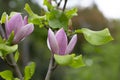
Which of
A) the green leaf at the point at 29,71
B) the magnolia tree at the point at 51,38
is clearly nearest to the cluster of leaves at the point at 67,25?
the magnolia tree at the point at 51,38

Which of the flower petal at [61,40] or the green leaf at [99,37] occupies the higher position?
the flower petal at [61,40]

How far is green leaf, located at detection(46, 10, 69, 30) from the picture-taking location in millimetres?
964

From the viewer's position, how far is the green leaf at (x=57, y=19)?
96 centimetres

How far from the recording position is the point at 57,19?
3.22 ft

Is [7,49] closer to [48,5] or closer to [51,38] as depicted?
[51,38]

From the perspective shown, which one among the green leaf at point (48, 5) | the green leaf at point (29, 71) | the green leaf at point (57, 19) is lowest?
the green leaf at point (29, 71)

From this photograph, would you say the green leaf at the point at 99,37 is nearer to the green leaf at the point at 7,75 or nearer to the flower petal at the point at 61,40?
the flower petal at the point at 61,40

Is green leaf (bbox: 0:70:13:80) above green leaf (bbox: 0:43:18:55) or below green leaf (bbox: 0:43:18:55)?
below

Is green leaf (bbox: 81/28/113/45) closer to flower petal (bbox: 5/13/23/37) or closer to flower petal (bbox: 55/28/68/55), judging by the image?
flower petal (bbox: 55/28/68/55)

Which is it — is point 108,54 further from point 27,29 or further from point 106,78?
point 27,29

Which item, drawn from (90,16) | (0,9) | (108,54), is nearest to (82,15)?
(90,16)

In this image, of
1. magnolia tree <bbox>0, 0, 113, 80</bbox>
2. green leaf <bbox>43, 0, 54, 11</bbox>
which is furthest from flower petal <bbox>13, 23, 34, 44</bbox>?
green leaf <bbox>43, 0, 54, 11</bbox>

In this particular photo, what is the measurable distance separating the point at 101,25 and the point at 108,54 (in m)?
6.08

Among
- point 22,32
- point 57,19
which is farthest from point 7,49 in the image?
point 57,19
